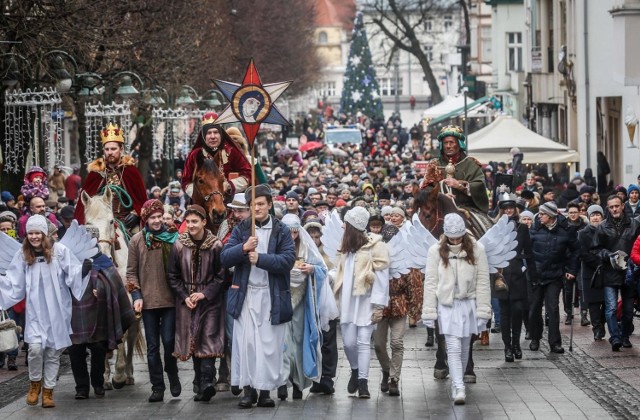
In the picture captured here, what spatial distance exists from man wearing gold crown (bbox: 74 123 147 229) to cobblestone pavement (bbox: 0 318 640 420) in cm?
164

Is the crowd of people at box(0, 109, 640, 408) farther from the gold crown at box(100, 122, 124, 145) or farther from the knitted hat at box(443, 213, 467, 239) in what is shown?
the gold crown at box(100, 122, 124, 145)

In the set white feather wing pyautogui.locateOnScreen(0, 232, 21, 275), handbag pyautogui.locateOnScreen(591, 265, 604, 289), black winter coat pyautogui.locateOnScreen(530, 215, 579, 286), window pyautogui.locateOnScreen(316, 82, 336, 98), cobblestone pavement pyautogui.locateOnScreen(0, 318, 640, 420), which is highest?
window pyautogui.locateOnScreen(316, 82, 336, 98)

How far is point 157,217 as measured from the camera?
1487 centimetres

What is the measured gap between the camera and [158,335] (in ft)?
48.7

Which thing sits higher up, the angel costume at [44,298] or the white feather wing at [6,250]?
the white feather wing at [6,250]

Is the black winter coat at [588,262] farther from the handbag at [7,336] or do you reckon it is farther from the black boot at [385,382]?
the handbag at [7,336]

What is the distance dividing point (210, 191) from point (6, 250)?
2.33 metres

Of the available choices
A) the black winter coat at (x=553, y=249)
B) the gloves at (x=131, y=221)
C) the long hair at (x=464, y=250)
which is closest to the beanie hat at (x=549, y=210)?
the black winter coat at (x=553, y=249)

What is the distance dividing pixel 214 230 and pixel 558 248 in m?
4.48

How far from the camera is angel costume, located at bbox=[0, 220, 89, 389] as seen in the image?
14516 mm

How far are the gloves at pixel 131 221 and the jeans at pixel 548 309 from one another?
4731 mm

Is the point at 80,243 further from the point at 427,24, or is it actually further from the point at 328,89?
the point at 328,89

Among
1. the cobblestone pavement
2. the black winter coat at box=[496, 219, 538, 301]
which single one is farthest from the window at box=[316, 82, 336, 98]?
the cobblestone pavement

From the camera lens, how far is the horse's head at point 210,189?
1638 cm
